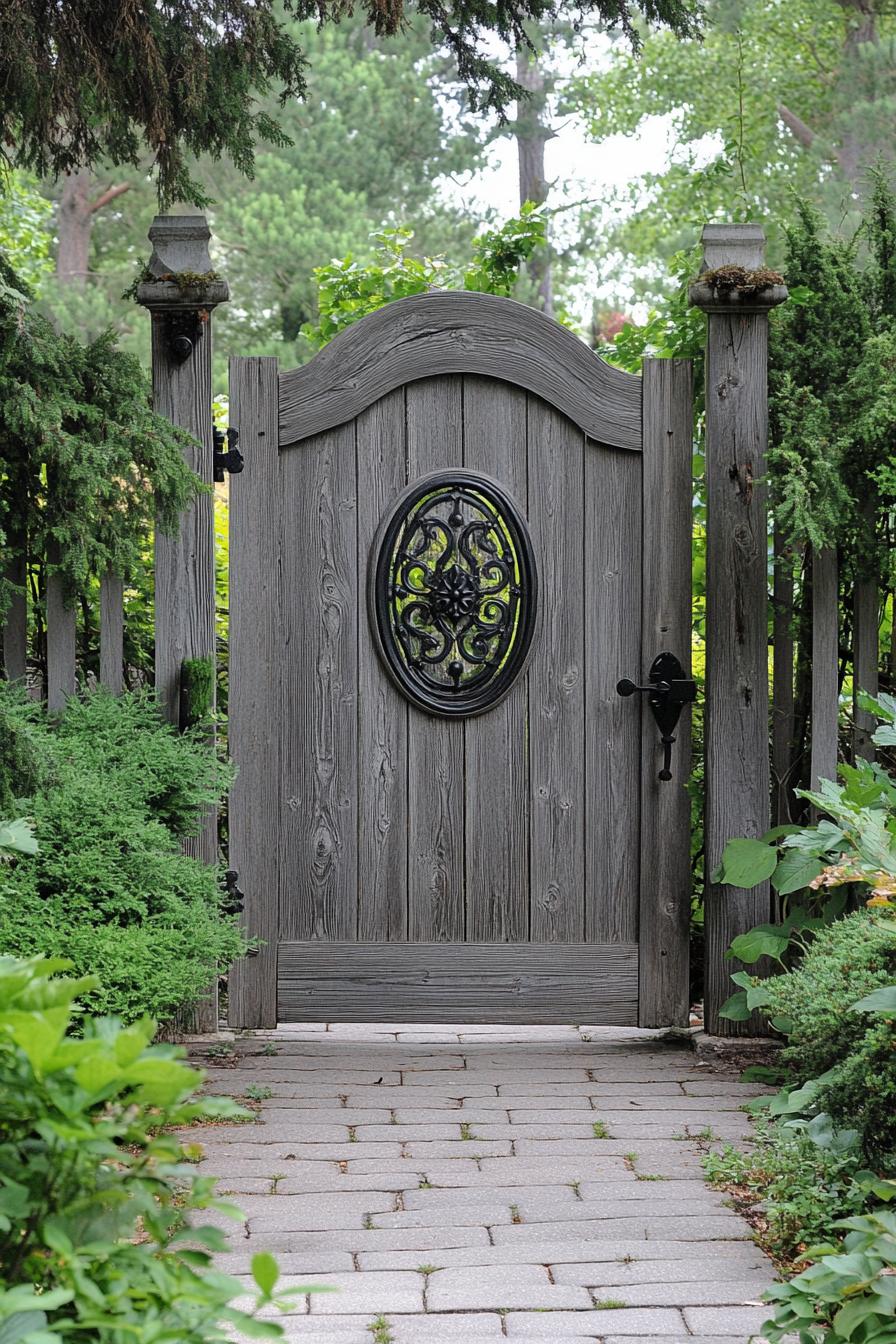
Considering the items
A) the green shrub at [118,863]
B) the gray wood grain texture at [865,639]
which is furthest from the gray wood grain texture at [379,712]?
the gray wood grain texture at [865,639]

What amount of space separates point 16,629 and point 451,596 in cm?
135

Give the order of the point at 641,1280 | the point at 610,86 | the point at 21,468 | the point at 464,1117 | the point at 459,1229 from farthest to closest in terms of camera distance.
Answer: the point at 610,86, the point at 21,468, the point at 464,1117, the point at 459,1229, the point at 641,1280

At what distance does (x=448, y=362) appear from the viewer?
14.8ft

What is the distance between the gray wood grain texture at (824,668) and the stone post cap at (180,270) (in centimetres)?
204

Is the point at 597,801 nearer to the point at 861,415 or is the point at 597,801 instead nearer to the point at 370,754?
the point at 370,754

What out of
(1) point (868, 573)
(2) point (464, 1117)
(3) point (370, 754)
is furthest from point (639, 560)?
(2) point (464, 1117)

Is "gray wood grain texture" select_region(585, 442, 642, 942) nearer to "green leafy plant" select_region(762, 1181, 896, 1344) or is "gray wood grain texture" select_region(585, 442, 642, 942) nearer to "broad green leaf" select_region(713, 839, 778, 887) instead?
"broad green leaf" select_region(713, 839, 778, 887)

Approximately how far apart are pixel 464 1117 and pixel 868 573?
2.02m

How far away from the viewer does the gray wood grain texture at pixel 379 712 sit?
4.54 meters

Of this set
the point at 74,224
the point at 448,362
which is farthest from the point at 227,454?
the point at 74,224

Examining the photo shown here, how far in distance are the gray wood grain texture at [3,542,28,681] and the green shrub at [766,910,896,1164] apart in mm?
2440

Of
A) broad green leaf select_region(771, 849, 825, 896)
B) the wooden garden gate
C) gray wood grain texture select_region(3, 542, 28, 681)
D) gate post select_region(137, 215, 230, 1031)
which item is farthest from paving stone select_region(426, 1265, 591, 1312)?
gray wood grain texture select_region(3, 542, 28, 681)

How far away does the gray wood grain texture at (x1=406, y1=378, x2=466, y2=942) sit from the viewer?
4535mm

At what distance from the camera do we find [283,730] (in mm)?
4547
